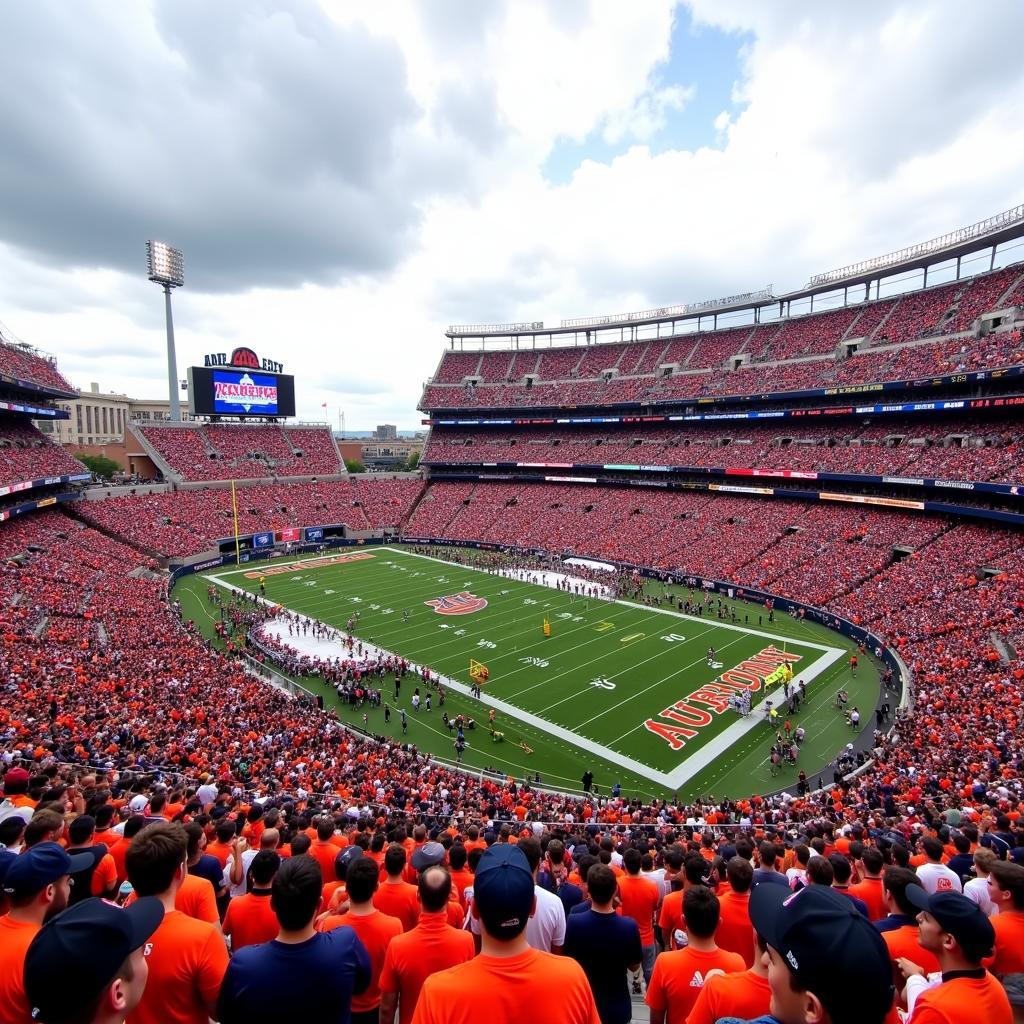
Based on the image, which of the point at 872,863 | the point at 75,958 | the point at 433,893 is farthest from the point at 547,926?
the point at 872,863

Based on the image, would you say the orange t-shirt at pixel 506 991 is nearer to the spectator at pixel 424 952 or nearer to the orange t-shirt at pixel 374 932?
the spectator at pixel 424 952

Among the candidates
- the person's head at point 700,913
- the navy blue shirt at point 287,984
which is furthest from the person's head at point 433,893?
the person's head at point 700,913

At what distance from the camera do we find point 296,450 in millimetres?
69062

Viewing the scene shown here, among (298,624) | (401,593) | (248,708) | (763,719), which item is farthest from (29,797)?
(401,593)

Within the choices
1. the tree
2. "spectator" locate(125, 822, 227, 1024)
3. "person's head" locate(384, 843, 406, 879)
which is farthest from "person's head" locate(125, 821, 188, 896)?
the tree

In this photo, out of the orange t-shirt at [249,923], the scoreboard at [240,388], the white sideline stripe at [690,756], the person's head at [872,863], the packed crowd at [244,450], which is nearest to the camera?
the orange t-shirt at [249,923]

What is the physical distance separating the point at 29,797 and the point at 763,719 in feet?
70.3

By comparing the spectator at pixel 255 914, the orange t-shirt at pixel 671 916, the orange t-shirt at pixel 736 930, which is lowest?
the orange t-shirt at pixel 671 916

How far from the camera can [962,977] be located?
2.91m

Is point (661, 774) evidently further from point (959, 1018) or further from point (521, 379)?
point (521, 379)

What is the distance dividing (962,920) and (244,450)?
228 ft

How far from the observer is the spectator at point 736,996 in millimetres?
2770

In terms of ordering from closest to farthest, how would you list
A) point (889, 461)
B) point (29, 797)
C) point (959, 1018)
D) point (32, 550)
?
point (959, 1018) → point (29, 797) → point (32, 550) → point (889, 461)

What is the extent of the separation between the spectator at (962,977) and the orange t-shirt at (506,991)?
1751 mm
